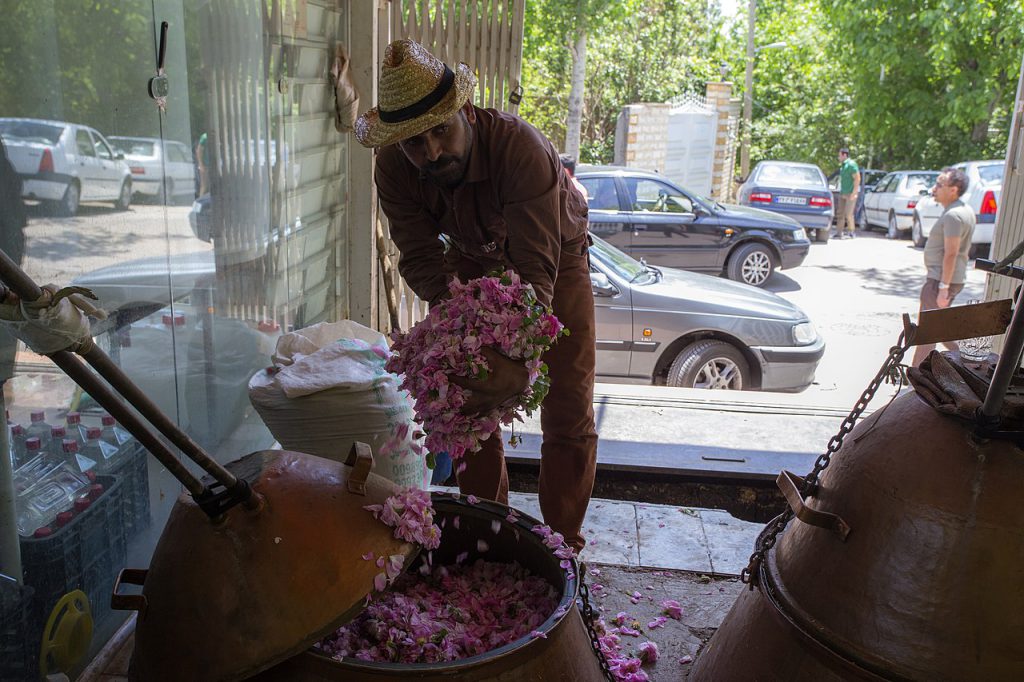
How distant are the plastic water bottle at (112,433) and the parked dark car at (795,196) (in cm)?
1716

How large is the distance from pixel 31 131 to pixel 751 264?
11.3 m

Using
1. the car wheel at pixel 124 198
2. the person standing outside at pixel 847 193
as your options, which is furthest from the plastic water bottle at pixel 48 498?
the person standing outside at pixel 847 193

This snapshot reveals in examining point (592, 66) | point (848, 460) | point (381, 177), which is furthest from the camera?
point (592, 66)

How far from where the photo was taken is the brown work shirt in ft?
10.2

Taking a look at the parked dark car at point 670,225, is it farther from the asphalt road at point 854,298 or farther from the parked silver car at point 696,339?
the parked silver car at point 696,339

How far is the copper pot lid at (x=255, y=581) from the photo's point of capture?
2.01 metres

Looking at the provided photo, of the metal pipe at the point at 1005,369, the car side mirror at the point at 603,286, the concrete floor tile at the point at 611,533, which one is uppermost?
the metal pipe at the point at 1005,369

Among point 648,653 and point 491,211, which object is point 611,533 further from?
point 491,211

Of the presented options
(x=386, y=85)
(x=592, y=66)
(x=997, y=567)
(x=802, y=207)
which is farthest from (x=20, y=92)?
(x=592, y=66)

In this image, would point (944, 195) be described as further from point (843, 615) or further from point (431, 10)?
point (843, 615)

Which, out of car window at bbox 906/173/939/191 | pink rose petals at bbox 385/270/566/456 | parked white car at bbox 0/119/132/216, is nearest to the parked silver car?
pink rose petals at bbox 385/270/566/456

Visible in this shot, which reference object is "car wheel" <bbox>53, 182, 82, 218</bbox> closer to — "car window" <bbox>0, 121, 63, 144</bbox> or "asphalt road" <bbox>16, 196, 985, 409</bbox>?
"asphalt road" <bbox>16, 196, 985, 409</bbox>

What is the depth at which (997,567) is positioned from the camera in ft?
6.88

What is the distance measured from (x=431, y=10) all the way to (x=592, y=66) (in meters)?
18.9
